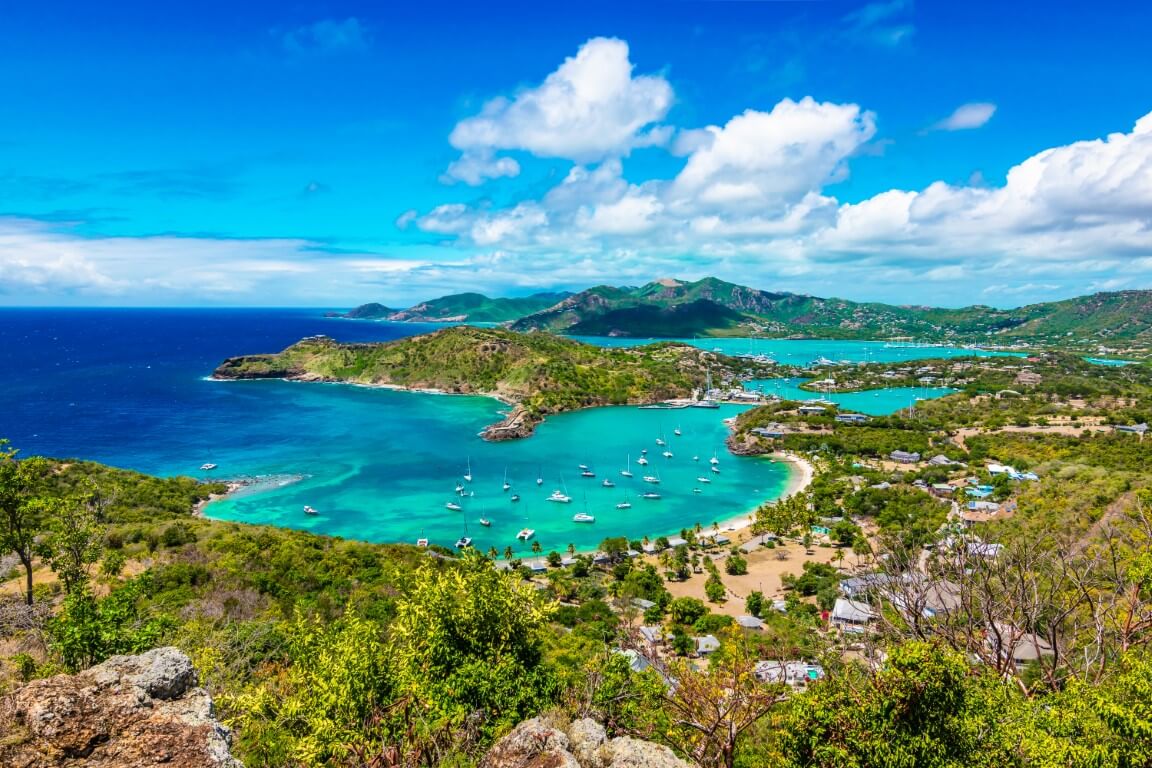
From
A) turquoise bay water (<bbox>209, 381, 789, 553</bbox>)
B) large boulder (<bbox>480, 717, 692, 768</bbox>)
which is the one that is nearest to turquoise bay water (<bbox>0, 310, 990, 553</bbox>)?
turquoise bay water (<bbox>209, 381, 789, 553</bbox>)

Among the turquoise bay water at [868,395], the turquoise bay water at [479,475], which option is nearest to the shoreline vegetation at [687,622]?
the turquoise bay water at [479,475]

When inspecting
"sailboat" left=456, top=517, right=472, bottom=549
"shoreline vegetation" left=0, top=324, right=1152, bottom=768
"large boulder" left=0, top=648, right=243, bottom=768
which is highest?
"large boulder" left=0, top=648, right=243, bottom=768

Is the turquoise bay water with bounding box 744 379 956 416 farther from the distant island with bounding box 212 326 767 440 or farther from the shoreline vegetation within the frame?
the shoreline vegetation

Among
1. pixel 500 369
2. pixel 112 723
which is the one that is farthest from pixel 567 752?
pixel 500 369

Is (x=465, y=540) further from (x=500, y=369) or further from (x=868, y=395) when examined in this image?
(x=868, y=395)

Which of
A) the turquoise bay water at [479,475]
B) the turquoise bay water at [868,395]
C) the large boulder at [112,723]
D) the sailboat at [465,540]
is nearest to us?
the large boulder at [112,723]

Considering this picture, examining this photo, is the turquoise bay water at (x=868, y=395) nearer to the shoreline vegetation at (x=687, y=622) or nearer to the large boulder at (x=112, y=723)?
the shoreline vegetation at (x=687, y=622)
